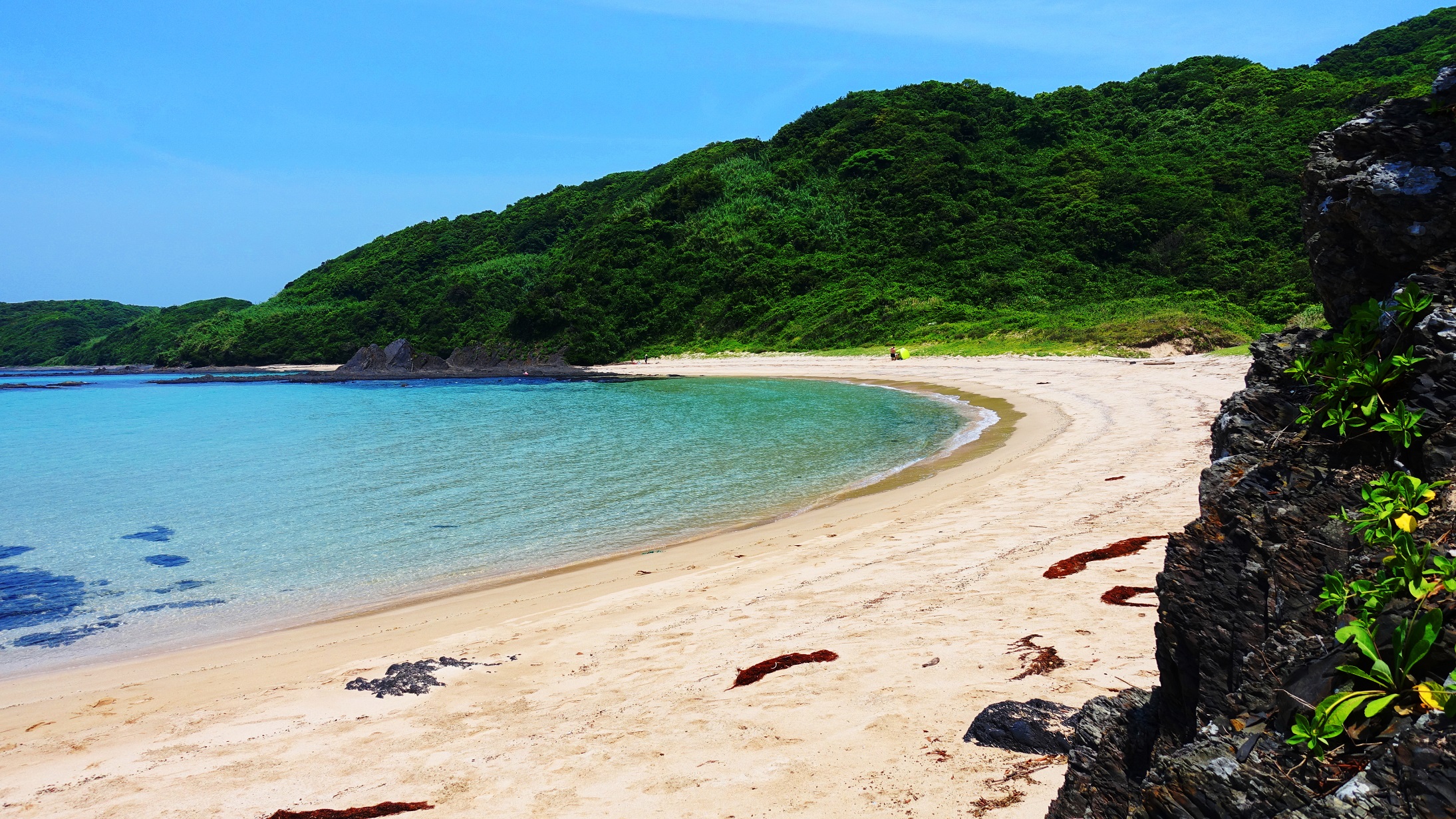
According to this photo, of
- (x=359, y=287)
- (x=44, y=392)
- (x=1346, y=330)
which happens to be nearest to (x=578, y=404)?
(x=1346, y=330)

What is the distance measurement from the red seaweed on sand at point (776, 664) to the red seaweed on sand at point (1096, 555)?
2.55 m

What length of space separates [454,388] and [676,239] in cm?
3487

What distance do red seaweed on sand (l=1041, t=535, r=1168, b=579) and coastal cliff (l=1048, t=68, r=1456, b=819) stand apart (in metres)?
4.37

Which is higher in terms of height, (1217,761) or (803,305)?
(803,305)

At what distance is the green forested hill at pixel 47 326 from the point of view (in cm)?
15138

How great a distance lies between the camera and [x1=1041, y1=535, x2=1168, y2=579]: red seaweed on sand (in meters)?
7.52

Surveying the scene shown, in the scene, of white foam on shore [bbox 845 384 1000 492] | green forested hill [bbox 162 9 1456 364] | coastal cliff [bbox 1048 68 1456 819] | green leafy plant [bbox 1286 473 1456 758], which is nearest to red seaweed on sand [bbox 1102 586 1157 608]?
coastal cliff [bbox 1048 68 1456 819]

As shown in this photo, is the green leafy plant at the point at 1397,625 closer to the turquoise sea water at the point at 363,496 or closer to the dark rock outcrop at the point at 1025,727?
the dark rock outcrop at the point at 1025,727

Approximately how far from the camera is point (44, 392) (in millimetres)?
66562

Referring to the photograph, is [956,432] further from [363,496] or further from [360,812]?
[360,812]

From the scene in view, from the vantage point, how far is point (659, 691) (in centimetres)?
611

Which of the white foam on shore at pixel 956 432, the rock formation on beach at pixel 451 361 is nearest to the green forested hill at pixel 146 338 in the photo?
the rock formation on beach at pixel 451 361

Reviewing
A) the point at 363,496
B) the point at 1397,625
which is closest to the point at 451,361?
the point at 363,496

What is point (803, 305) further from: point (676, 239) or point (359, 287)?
point (359, 287)
